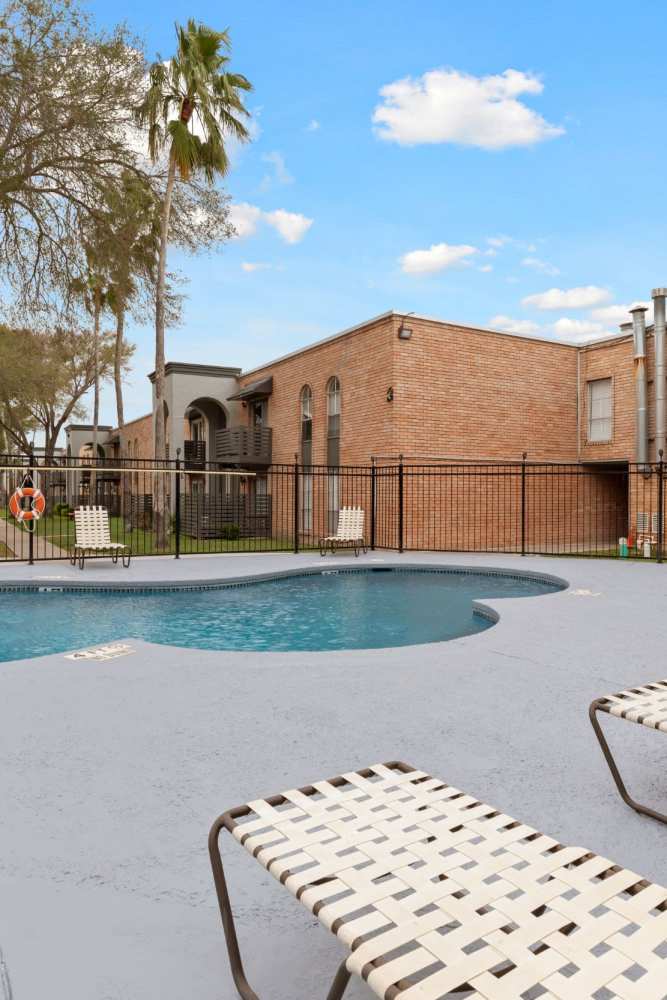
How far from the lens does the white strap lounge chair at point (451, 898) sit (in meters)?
1.27

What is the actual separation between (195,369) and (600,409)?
44.5ft

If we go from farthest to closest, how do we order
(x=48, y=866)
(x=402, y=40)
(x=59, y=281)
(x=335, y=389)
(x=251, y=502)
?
(x=251, y=502) < (x=335, y=389) < (x=59, y=281) < (x=402, y=40) < (x=48, y=866)

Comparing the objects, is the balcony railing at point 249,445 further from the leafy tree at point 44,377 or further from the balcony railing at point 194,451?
the leafy tree at point 44,377

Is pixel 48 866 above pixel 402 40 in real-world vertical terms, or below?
below

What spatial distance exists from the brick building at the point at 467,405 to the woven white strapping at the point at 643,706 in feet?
39.6

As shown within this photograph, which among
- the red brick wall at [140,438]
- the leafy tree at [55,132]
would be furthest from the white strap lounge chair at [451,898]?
the red brick wall at [140,438]

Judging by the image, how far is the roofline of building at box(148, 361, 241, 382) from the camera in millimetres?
24203

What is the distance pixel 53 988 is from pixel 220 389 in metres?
23.9

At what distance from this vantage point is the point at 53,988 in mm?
1805

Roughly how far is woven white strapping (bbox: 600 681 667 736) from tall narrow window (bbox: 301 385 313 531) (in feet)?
56.2

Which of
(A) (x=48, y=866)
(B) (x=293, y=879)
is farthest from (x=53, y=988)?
(B) (x=293, y=879)

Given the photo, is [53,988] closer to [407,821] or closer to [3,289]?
[407,821]

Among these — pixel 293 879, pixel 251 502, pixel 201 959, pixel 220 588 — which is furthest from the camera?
pixel 251 502

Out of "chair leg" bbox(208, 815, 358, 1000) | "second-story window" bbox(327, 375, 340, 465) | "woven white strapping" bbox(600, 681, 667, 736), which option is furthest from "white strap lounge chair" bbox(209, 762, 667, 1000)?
"second-story window" bbox(327, 375, 340, 465)
